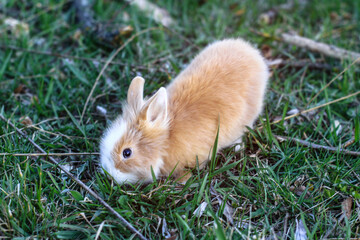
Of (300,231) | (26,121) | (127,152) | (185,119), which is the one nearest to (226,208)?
(300,231)

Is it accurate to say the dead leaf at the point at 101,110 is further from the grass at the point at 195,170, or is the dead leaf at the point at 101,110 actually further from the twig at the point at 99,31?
the twig at the point at 99,31

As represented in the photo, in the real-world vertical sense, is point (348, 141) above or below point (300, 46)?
below

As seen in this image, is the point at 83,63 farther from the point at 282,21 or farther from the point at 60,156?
the point at 282,21

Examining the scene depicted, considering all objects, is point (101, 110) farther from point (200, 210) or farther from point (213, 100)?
point (200, 210)

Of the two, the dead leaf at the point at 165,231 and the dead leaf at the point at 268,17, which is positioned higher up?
the dead leaf at the point at 268,17

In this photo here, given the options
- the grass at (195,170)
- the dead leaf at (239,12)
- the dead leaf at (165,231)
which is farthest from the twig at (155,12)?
the dead leaf at (165,231)

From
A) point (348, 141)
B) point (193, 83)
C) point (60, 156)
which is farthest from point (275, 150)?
point (60, 156)

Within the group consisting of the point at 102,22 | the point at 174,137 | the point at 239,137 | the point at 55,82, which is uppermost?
the point at 102,22

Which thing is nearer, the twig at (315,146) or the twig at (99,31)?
the twig at (315,146)
